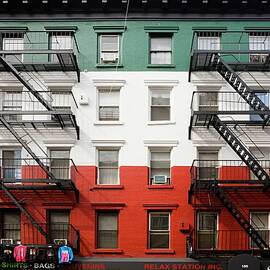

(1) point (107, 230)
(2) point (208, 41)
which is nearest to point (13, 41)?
(2) point (208, 41)

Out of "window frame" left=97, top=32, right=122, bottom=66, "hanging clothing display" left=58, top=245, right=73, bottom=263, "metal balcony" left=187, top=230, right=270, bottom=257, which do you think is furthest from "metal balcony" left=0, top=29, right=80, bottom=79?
"metal balcony" left=187, top=230, right=270, bottom=257

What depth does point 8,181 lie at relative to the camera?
73.1 ft

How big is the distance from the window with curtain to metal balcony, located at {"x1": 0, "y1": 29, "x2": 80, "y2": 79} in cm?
340

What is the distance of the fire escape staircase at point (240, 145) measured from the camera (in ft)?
71.5

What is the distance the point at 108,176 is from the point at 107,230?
2133 millimetres

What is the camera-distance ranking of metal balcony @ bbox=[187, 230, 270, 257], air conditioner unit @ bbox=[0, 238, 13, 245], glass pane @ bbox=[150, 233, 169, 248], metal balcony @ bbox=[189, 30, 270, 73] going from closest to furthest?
air conditioner unit @ bbox=[0, 238, 13, 245], metal balcony @ bbox=[187, 230, 270, 257], metal balcony @ bbox=[189, 30, 270, 73], glass pane @ bbox=[150, 233, 169, 248]

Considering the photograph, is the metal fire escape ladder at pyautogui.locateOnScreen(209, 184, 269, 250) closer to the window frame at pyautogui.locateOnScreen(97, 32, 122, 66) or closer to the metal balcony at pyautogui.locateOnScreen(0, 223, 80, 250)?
the metal balcony at pyautogui.locateOnScreen(0, 223, 80, 250)

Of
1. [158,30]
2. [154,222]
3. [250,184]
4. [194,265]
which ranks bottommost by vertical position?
[194,265]

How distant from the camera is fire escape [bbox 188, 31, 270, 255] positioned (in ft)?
72.4

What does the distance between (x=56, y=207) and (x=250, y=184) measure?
755 centimetres

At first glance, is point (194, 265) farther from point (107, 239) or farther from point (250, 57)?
point (250, 57)

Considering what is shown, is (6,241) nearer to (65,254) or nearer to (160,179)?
(65,254)

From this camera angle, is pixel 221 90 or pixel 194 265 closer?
pixel 194 265

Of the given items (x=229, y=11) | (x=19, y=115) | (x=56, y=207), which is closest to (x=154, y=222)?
(x=56, y=207)
